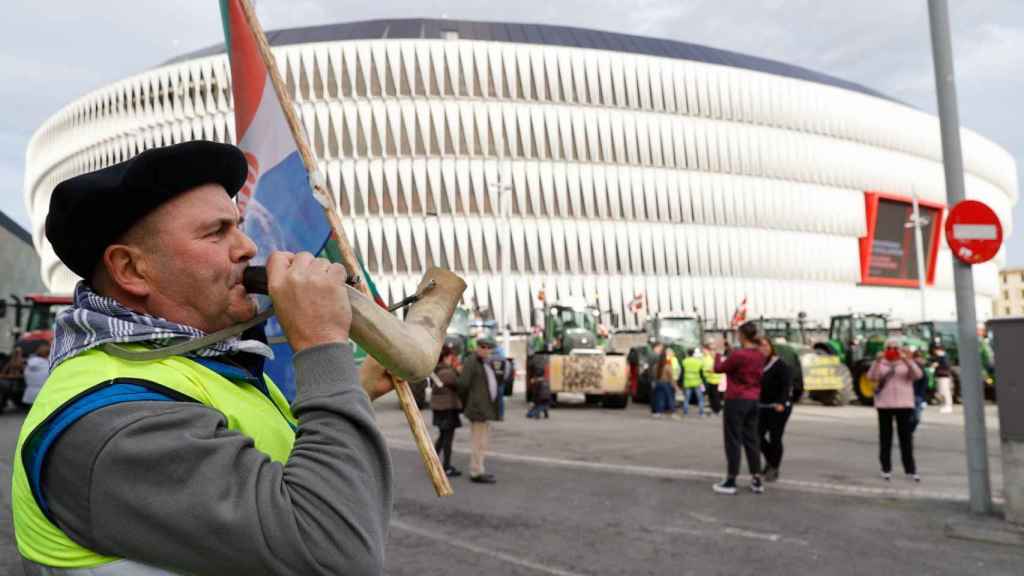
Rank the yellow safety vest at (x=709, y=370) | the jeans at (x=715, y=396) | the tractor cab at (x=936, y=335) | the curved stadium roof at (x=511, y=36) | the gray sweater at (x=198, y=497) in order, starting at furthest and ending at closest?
the curved stadium roof at (x=511, y=36) < the tractor cab at (x=936, y=335) < the jeans at (x=715, y=396) < the yellow safety vest at (x=709, y=370) < the gray sweater at (x=198, y=497)

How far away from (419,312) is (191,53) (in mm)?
72496

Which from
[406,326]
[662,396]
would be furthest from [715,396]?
[406,326]

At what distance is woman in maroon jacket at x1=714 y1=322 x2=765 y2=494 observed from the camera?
9.20 meters

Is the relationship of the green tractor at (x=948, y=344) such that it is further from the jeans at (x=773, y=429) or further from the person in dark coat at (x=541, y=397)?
the jeans at (x=773, y=429)

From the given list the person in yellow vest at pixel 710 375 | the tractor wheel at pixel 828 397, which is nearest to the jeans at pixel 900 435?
the person in yellow vest at pixel 710 375

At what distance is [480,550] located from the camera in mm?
6430

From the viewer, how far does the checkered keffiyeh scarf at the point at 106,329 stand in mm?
1258

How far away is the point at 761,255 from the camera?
63688 mm

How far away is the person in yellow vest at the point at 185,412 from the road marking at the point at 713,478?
9076 mm

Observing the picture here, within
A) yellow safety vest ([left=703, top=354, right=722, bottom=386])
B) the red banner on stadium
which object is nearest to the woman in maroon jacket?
yellow safety vest ([left=703, top=354, right=722, bottom=386])

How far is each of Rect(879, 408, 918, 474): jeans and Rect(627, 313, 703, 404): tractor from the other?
46.1 feet

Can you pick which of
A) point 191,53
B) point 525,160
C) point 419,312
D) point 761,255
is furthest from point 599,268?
point 419,312

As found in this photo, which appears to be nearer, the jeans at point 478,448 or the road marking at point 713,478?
the road marking at point 713,478

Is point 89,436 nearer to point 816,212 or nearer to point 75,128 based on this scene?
point 816,212
